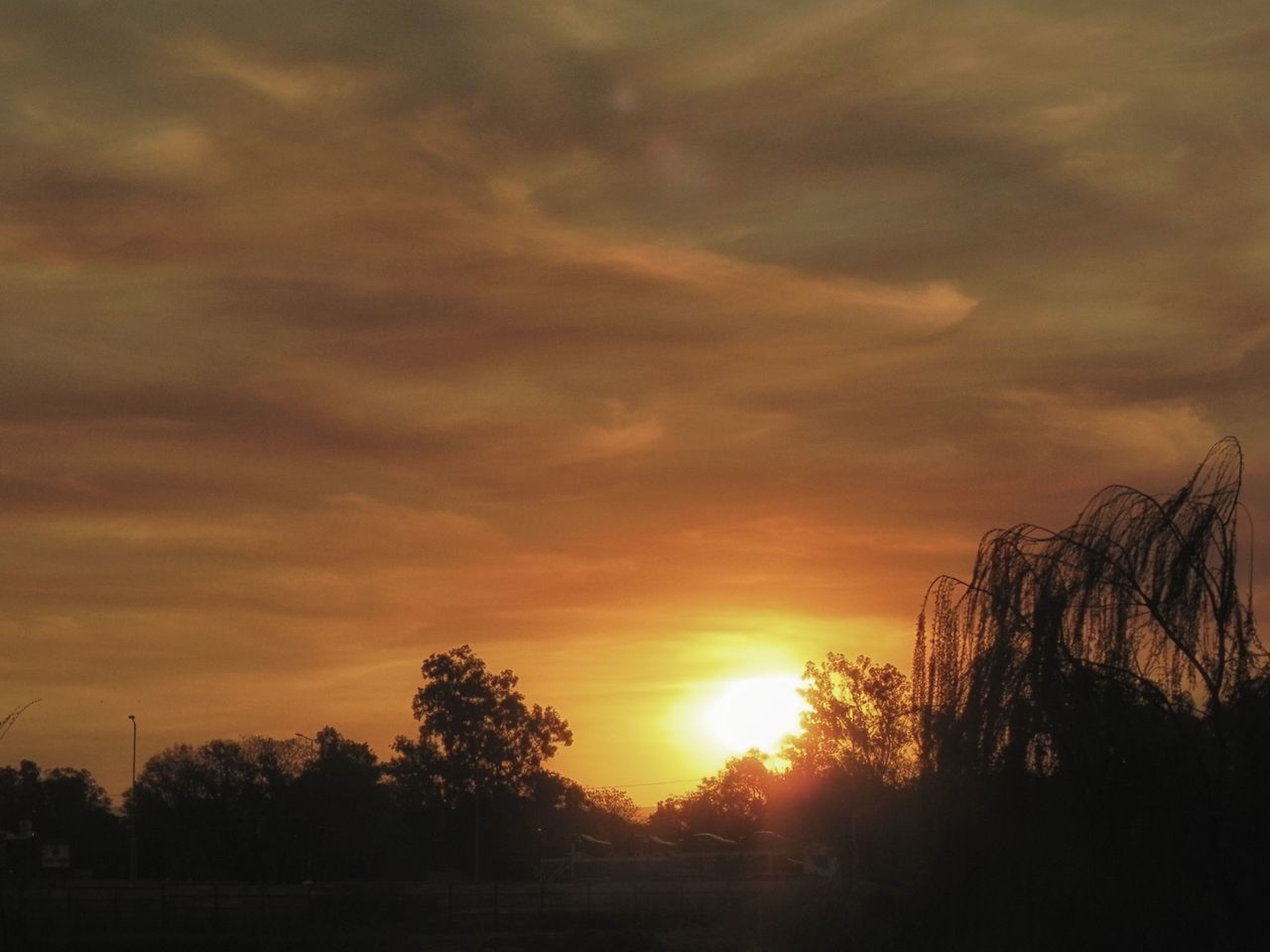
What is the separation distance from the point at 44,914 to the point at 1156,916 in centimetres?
4671

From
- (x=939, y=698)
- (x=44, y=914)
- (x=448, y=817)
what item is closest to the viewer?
(x=939, y=698)

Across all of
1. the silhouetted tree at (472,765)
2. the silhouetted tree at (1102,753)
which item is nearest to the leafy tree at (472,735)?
the silhouetted tree at (472,765)

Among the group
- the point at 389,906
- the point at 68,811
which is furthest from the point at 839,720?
the point at 68,811

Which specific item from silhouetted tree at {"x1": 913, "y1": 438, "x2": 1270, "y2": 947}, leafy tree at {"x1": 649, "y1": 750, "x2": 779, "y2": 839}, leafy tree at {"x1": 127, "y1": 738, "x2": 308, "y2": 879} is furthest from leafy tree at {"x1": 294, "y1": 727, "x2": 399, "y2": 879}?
silhouetted tree at {"x1": 913, "y1": 438, "x2": 1270, "y2": 947}

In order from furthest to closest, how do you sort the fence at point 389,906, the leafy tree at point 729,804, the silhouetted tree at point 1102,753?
the leafy tree at point 729,804 → the fence at point 389,906 → the silhouetted tree at point 1102,753

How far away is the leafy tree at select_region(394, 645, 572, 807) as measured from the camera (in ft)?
361

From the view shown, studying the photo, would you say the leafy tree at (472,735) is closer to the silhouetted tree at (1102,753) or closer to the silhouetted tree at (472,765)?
the silhouetted tree at (472,765)

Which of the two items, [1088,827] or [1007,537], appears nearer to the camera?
[1088,827]

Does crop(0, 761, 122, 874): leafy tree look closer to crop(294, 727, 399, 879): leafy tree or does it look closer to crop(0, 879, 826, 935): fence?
crop(294, 727, 399, 879): leafy tree

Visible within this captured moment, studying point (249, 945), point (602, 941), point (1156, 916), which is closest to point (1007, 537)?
point (1156, 916)

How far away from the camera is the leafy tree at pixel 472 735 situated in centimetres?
11000

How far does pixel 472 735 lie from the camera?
363ft

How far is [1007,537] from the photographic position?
68.6ft

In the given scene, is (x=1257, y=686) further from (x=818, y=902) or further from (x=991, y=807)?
(x=818, y=902)
